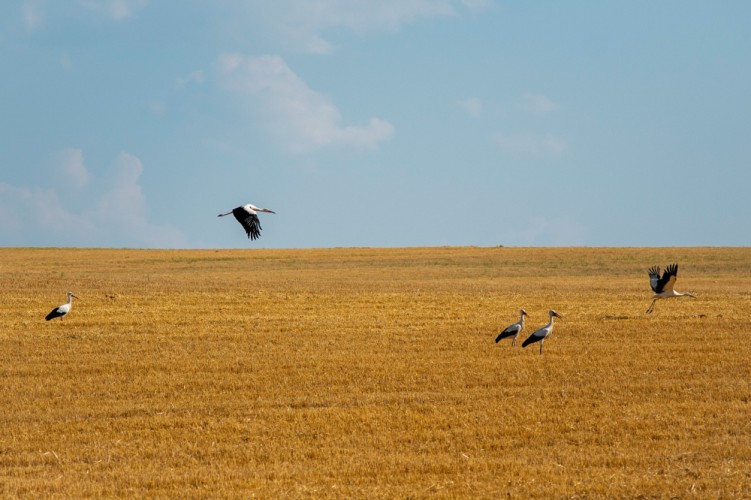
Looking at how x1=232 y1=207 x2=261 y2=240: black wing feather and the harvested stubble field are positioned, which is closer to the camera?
the harvested stubble field

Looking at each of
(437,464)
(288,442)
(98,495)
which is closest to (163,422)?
(288,442)


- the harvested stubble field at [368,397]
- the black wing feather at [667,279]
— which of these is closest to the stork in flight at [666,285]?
the black wing feather at [667,279]

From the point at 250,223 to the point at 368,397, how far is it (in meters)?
3.68

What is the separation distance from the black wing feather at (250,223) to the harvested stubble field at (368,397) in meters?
2.54

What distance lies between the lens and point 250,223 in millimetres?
15734

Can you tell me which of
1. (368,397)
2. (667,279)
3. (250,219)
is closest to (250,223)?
(250,219)

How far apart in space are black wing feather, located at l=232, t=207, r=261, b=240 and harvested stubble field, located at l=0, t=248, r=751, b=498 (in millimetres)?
2539

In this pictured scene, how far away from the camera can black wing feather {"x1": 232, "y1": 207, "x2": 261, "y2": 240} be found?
619 inches

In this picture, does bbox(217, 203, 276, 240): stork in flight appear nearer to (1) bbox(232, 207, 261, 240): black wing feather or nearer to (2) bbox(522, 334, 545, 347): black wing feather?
(1) bbox(232, 207, 261, 240): black wing feather

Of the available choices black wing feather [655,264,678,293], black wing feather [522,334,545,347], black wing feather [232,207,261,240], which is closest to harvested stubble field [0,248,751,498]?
black wing feather [522,334,545,347]

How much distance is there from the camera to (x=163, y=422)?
503 inches

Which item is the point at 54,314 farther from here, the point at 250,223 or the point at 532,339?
the point at 532,339

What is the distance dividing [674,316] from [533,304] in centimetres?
527

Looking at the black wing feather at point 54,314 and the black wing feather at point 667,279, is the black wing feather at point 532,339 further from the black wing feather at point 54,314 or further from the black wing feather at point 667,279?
the black wing feather at point 54,314
